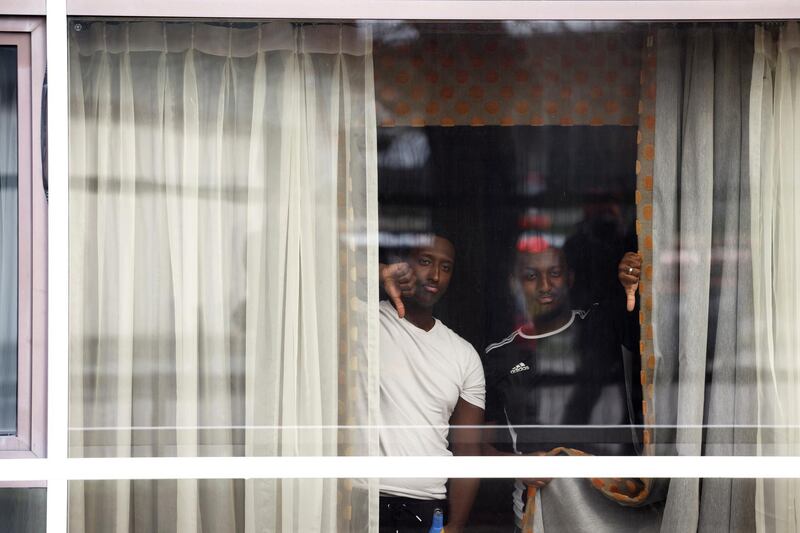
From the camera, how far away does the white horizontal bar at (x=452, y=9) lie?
1722mm

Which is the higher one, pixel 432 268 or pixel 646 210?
pixel 646 210

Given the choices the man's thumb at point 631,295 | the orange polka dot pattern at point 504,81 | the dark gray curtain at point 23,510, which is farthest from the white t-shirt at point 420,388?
the dark gray curtain at point 23,510

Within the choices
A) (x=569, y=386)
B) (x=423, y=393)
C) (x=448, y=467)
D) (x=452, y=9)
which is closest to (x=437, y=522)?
(x=448, y=467)

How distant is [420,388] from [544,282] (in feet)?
1.30

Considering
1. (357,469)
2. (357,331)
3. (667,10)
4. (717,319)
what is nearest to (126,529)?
(357,469)

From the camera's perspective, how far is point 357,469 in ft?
5.89

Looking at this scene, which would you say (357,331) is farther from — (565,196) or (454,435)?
(565,196)

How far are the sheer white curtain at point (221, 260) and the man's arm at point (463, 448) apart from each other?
20 cm

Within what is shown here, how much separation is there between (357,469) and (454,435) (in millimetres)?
249

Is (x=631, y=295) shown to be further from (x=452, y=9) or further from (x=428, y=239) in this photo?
(x=452, y=9)

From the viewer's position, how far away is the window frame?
5.64ft

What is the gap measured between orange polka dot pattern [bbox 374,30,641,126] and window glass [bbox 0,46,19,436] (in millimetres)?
861

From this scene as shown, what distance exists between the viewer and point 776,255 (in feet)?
5.91

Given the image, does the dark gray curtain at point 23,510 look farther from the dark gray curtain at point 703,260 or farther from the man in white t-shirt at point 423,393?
the dark gray curtain at point 703,260
